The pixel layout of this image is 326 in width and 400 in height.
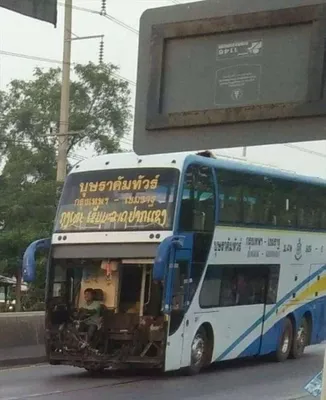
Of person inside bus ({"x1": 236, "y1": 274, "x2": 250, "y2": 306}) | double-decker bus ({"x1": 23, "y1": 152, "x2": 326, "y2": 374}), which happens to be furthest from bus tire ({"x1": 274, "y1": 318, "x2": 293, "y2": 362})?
person inside bus ({"x1": 236, "y1": 274, "x2": 250, "y2": 306})

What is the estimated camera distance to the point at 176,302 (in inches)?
577

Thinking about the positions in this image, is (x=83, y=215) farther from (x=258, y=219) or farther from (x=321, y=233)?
(x=321, y=233)

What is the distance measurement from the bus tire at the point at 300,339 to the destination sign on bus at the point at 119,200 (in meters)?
5.80

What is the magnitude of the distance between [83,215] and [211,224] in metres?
2.13

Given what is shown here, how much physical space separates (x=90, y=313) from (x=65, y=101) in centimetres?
1296

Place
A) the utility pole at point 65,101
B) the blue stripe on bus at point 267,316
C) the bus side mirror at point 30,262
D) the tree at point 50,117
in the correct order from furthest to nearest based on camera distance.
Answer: the tree at point 50,117
the utility pole at point 65,101
the blue stripe on bus at point 267,316
the bus side mirror at point 30,262

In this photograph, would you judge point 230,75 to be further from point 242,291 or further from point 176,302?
point 242,291

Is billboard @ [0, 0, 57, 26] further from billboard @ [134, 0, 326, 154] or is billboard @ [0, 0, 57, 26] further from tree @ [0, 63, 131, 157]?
tree @ [0, 63, 131, 157]

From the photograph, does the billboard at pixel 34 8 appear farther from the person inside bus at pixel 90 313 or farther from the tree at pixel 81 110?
the tree at pixel 81 110

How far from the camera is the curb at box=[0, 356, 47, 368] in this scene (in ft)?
54.5

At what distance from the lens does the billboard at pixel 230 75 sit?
101 inches

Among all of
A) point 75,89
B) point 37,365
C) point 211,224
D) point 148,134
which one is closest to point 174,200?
point 211,224

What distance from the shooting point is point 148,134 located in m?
2.85

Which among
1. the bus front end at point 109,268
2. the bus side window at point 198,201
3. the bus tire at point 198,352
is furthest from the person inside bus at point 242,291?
the bus front end at point 109,268
